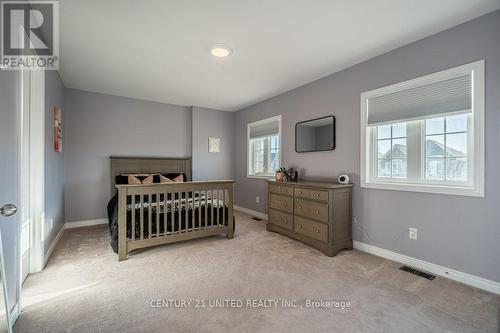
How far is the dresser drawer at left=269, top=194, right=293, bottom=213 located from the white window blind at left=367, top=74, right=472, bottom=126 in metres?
1.52

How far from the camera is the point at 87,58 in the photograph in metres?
2.89

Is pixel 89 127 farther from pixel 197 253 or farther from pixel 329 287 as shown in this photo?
pixel 329 287

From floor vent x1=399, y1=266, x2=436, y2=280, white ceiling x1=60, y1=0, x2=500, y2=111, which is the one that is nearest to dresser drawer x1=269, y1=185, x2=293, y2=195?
floor vent x1=399, y1=266, x2=436, y2=280

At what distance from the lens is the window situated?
4480mm

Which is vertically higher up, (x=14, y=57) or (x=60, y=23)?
(x=60, y=23)

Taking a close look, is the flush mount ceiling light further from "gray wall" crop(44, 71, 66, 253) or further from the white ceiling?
"gray wall" crop(44, 71, 66, 253)

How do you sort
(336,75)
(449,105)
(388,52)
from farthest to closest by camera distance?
(336,75) → (388,52) → (449,105)

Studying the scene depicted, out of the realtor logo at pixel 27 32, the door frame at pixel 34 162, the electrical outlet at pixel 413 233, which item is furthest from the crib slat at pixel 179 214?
the electrical outlet at pixel 413 233

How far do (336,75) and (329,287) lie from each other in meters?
2.75

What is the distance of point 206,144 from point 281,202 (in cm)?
260

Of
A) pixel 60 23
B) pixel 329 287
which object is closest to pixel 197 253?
pixel 329 287

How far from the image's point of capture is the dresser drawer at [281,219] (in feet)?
11.1

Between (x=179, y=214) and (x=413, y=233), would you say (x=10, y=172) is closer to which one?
(x=179, y=214)

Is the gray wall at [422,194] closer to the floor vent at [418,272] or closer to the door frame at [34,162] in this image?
the floor vent at [418,272]
